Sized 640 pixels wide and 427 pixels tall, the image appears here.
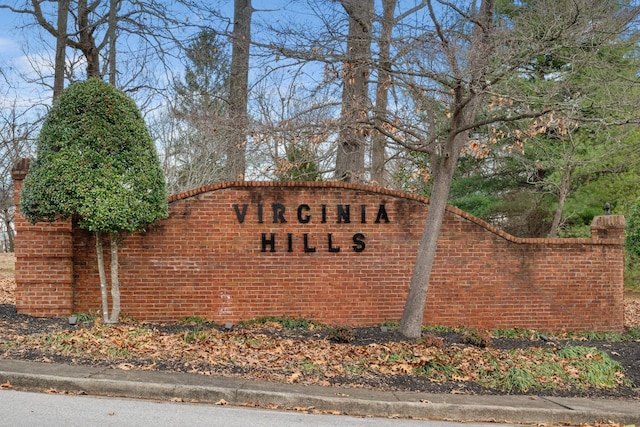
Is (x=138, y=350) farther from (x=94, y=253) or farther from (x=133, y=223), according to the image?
(x=94, y=253)

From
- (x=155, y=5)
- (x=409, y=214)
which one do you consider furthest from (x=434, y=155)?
(x=155, y=5)

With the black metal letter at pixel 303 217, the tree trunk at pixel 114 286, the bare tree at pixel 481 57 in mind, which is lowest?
the tree trunk at pixel 114 286

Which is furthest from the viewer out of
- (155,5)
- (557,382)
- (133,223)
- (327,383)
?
(155,5)

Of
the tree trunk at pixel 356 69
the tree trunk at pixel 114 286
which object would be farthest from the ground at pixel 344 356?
the tree trunk at pixel 356 69

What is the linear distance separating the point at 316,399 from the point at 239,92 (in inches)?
434

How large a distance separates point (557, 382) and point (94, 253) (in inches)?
306

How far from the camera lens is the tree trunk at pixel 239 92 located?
11375mm

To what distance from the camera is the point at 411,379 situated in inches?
303

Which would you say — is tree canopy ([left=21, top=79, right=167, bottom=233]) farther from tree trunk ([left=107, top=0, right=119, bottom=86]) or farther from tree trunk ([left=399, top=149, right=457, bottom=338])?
tree trunk ([left=107, top=0, right=119, bottom=86])

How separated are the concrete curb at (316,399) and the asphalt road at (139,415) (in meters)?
0.17

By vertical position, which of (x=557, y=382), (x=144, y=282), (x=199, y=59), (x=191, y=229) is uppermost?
(x=199, y=59)

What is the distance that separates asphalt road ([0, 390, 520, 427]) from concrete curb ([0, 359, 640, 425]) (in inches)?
6.7

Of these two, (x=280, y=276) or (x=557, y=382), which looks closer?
(x=557, y=382)

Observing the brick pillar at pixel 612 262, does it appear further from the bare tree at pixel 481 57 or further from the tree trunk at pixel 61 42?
the tree trunk at pixel 61 42
